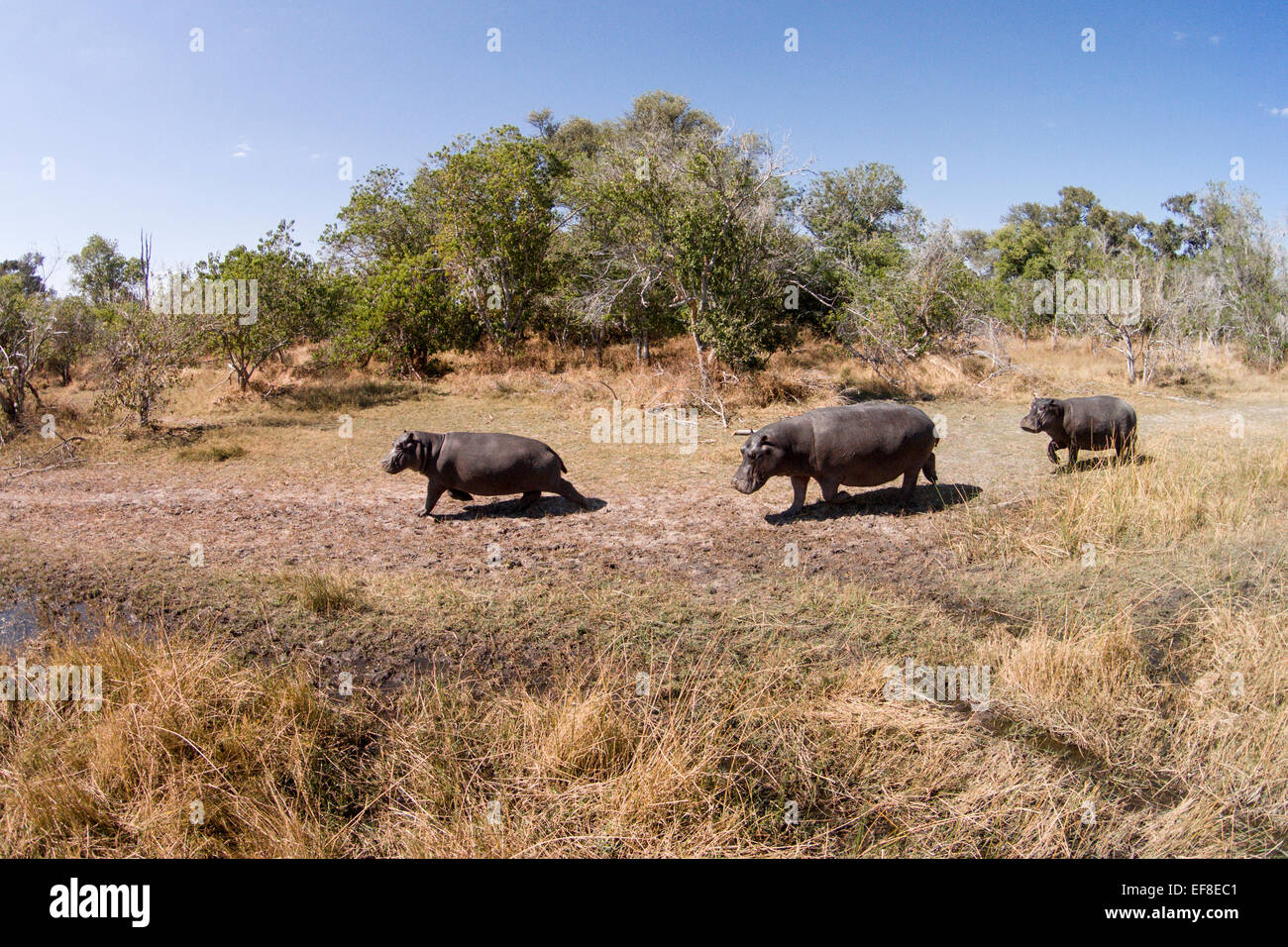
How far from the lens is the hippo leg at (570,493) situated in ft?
34.2

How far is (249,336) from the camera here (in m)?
20.0

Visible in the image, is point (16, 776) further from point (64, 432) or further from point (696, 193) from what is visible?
point (696, 193)

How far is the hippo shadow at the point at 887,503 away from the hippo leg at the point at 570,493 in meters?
2.57


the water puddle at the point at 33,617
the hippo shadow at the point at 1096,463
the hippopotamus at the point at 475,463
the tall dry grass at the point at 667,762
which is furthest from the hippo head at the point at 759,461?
the water puddle at the point at 33,617

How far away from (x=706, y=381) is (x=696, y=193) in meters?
4.89

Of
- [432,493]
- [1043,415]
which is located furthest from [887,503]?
[432,493]

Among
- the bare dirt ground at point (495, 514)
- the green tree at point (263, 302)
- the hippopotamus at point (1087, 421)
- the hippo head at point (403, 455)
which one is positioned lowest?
the bare dirt ground at point (495, 514)

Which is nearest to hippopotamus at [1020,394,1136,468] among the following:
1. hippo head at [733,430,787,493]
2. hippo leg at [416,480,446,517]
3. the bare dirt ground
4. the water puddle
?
the bare dirt ground

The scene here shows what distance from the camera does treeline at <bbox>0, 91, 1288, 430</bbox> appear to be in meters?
19.3

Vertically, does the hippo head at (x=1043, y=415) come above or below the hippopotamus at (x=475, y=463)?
above

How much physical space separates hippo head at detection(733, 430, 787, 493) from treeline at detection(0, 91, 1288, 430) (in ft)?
31.7

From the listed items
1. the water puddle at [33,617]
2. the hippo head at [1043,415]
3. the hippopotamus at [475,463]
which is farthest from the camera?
the hippo head at [1043,415]

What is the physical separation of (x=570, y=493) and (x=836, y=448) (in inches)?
144

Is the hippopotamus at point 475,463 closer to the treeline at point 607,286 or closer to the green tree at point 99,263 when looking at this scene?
the treeline at point 607,286
